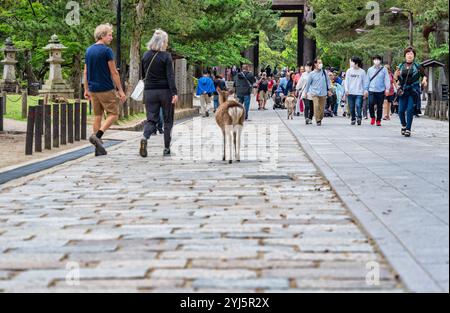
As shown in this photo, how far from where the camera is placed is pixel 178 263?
5.61m

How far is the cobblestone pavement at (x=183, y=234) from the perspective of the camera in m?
5.13

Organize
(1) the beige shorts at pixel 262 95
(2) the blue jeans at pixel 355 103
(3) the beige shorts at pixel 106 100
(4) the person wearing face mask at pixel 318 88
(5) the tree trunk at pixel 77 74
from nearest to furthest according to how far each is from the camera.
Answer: (3) the beige shorts at pixel 106 100
(4) the person wearing face mask at pixel 318 88
(2) the blue jeans at pixel 355 103
(1) the beige shorts at pixel 262 95
(5) the tree trunk at pixel 77 74

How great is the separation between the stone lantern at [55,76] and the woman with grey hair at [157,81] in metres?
26.6

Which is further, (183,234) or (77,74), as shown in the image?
(77,74)

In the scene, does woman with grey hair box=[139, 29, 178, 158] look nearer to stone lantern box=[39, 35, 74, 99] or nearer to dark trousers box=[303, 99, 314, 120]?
dark trousers box=[303, 99, 314, 120]

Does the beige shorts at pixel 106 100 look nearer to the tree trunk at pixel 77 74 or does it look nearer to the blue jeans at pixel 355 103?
the blue jeans at pixel 355 103

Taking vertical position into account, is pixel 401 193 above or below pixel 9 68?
below

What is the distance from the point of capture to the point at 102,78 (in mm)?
14305

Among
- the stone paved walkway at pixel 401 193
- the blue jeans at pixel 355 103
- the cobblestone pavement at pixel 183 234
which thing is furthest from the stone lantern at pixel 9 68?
the cobblestone pavement at pixel 183 234

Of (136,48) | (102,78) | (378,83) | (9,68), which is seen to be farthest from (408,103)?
(9,68)

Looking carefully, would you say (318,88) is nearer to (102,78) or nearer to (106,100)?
(106,100)

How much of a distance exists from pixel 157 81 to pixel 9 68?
133 ft
